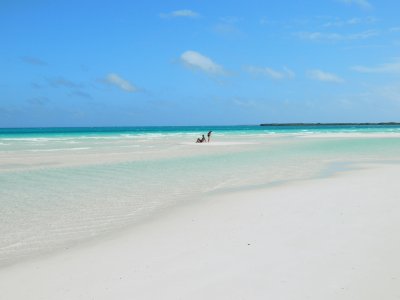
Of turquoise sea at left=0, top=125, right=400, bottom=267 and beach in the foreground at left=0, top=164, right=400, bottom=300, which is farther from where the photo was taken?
turquoise sea at left=0, top=125, right=400, bottom=267

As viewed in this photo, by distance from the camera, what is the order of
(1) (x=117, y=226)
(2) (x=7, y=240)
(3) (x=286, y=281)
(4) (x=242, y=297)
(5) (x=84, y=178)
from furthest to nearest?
1. (5) (x=84, y=178)
2. (1) (x=117, y=226)
3. (2) (x=7, y=240)
4. (3) (x=286, y=281)
5. (4) (x=242, y=297)

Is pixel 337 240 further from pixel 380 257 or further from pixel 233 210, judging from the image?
pixel 233 210

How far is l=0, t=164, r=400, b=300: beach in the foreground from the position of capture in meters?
4.28

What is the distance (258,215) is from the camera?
24.7ft

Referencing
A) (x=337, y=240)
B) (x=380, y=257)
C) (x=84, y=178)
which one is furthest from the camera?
(x=84, y=178)

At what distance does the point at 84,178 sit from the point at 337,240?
975 cm

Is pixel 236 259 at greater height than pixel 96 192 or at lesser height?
greater

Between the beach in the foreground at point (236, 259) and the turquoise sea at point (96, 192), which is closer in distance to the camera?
the beach in the foreground at point (236, 259)

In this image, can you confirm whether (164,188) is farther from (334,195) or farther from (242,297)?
(242,297)

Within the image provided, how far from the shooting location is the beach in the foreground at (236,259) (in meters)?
4.28

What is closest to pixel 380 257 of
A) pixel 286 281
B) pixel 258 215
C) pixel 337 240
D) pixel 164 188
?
pixel 337 240

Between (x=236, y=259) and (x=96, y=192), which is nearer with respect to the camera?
(x=236, y=259)

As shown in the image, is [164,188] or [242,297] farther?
[164,188]

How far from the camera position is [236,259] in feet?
16.8
